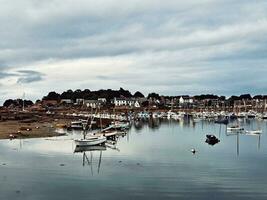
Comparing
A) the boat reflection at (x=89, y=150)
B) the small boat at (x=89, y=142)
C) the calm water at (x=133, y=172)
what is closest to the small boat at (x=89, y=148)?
the boat reflection at (x=89, y=150)

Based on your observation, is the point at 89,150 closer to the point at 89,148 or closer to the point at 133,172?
the point at 89,148

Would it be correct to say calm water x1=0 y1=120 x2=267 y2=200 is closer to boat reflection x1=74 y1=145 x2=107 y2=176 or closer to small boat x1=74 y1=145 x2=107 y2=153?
boat reflection x1=74 y1=145 x2=107 y2=176

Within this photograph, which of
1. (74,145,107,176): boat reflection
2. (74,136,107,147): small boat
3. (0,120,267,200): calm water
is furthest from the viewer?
(74,136,107,147): small boat

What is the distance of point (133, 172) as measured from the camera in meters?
39.2

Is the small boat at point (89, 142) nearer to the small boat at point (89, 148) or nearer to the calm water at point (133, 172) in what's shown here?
the small boat at point (89, 148)

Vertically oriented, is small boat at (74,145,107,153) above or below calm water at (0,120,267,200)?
above

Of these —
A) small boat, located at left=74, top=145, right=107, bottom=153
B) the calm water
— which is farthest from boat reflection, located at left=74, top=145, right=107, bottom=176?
the calm water

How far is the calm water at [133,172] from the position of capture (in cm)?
3133

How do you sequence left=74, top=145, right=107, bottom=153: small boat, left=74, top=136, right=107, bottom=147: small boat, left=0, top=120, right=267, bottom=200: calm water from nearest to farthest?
left=0, top=120, right=267, bottom=200: calm water → left=74, top=145, right=107, bottom=153: small boat → left=74, top=136, right=107, bottom=147: small boat

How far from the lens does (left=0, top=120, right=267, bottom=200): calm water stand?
31.3 meters

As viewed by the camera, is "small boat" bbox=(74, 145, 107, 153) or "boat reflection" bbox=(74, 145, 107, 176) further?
"small boat" bbox=(74, 145, 107, 153)

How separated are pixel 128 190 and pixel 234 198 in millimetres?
7230

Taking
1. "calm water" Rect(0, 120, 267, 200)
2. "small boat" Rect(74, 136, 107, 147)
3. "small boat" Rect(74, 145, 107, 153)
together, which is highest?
"small boat" Rect(74, 136, 107, 147)

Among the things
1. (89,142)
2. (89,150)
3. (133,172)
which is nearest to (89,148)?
(89,142)
